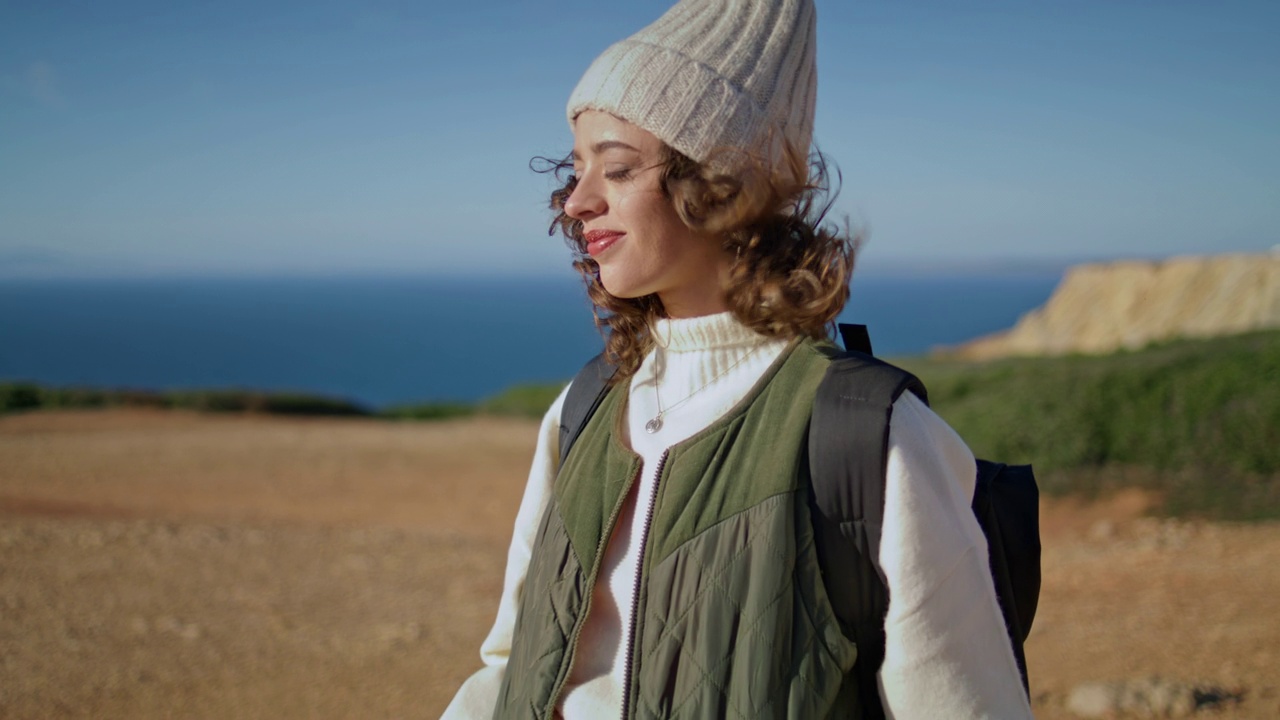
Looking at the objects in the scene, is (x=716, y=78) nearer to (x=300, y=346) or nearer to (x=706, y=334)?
(x=706, y=334)

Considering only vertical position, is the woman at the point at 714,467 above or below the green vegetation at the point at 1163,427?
above

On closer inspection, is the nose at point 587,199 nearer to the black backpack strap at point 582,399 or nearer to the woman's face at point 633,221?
the woman's face at point 633,221

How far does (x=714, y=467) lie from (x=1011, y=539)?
1.61 feet

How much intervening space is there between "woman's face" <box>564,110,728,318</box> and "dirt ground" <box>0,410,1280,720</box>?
3159 millimetres

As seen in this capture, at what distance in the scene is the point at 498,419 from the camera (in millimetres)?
15648

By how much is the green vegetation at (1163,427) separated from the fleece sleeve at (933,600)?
6.27m

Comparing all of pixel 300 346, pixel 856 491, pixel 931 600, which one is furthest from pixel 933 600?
pixel 300 346

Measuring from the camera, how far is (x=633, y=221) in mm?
1717

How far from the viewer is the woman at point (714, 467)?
139cm

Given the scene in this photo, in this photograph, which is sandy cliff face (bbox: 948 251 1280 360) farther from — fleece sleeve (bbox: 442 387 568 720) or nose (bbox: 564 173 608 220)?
nose (bbox: 564 173 608 220)

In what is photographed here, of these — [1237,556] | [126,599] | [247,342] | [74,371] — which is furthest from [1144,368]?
[247,342]

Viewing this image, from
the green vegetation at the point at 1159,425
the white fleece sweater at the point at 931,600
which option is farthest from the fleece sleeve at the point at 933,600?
the green vegetation at the point at 1159,425

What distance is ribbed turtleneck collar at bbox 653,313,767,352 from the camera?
5.69ft

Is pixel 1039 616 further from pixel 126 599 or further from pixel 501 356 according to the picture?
pixel 501 356
